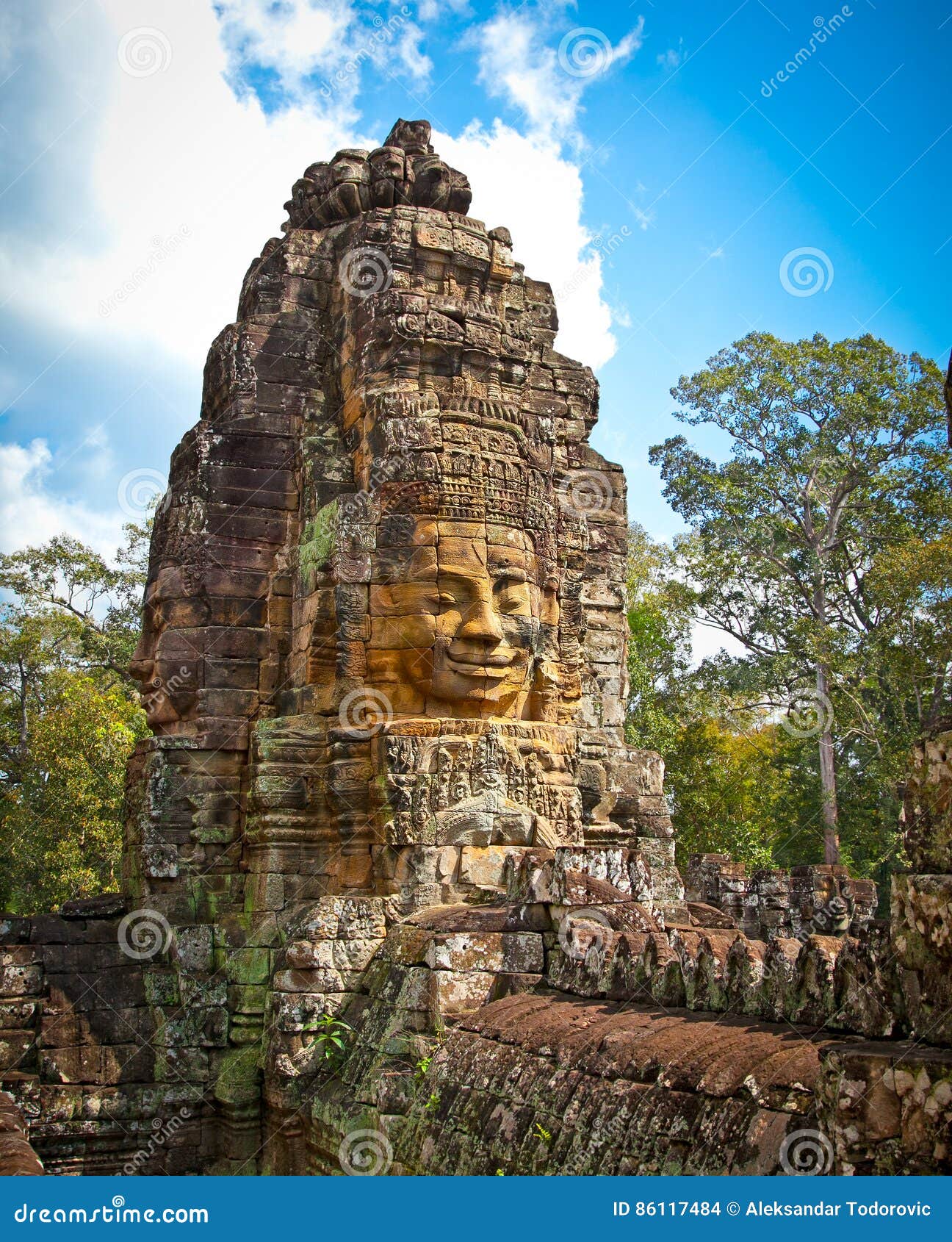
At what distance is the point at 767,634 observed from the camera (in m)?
28.9

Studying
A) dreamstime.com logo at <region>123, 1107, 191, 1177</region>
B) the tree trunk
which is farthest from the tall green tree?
dreamstime.com logo at <region>123, 1107, 191, 1177</region>

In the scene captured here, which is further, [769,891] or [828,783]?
[828,783]

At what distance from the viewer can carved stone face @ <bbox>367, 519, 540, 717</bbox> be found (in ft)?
31.5

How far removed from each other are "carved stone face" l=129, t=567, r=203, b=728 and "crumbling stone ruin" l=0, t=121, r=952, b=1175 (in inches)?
1.0

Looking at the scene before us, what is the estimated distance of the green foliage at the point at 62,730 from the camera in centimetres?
2144

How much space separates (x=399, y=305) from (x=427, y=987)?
6.24 meters
